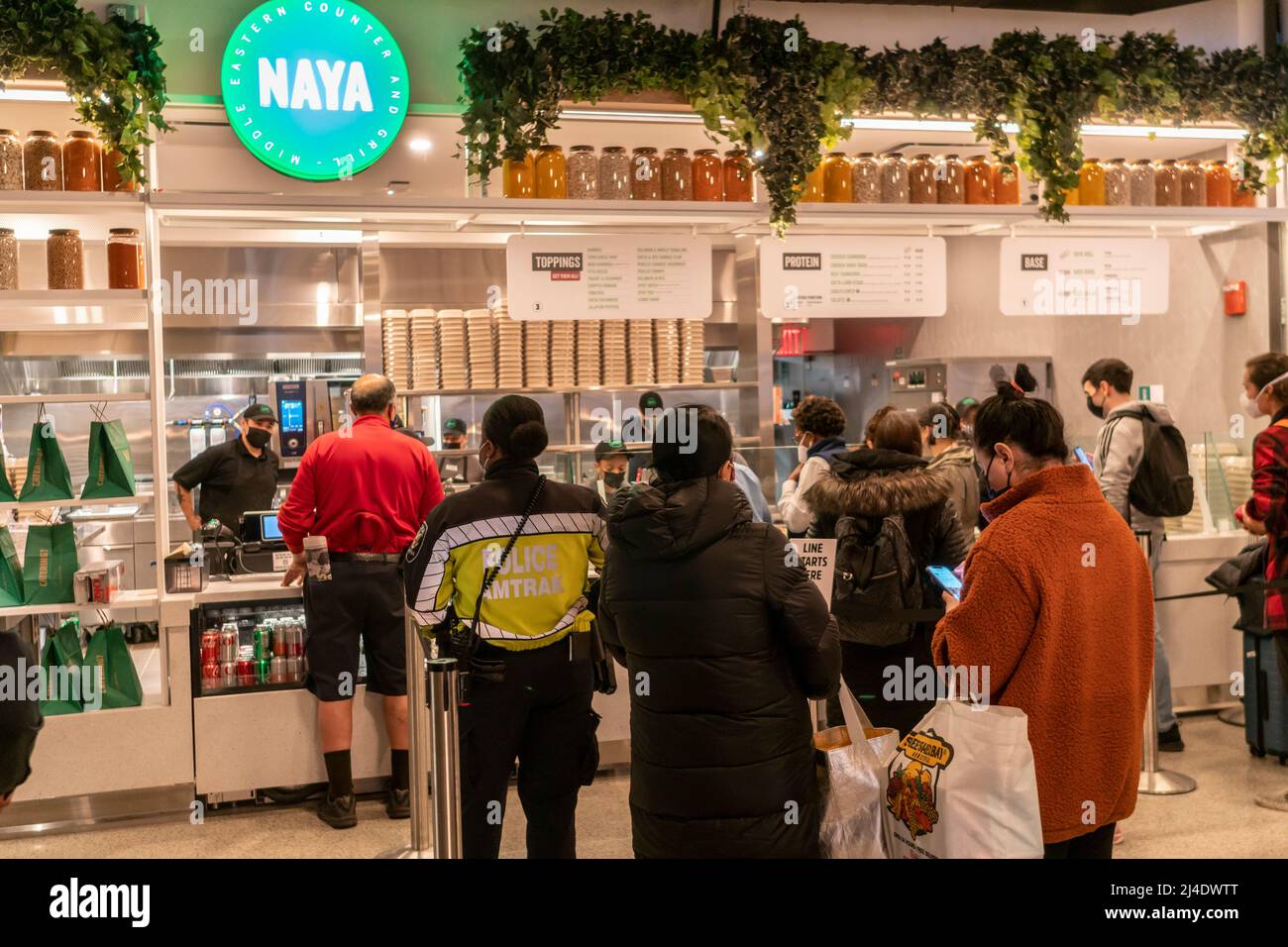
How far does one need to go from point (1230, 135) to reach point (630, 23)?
3451 mm

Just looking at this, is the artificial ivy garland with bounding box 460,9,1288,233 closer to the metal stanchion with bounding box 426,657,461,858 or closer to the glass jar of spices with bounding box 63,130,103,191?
the glass jar of spices with bounding box 63,130,103,191

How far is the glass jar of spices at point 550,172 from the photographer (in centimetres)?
542

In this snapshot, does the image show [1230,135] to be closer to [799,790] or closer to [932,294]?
[932,294]

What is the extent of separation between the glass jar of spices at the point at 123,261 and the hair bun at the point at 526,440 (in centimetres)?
241

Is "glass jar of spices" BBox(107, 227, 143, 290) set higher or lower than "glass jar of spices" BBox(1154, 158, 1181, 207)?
lower

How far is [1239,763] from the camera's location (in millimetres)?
5301

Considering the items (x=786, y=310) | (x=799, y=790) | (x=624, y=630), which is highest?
(x=786, y=310)

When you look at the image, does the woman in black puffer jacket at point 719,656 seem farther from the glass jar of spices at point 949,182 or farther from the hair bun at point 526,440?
the glass jar of spices at point 949,182

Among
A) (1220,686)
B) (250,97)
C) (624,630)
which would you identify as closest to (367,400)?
(250,97)

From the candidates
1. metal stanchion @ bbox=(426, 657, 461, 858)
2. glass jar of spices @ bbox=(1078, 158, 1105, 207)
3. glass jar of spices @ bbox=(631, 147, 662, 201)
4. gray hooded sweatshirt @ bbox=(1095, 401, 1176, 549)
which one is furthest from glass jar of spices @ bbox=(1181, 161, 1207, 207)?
metal stanchion @ bbox=(426, 657, 461, 858)

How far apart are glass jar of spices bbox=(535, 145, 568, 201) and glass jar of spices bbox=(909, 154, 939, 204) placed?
177 centimetres

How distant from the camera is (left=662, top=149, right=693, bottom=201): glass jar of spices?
5555mm

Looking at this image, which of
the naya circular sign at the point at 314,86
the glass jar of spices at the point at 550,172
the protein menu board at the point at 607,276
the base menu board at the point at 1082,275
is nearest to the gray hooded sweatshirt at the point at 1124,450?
the base menu board at the point at 1082,275

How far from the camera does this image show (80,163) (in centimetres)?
488
